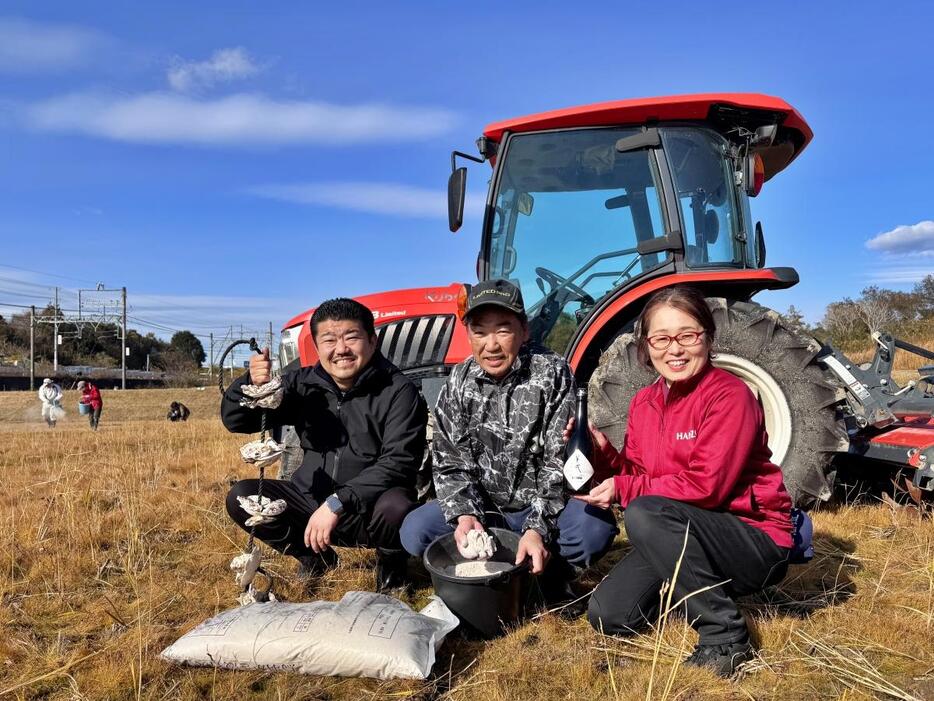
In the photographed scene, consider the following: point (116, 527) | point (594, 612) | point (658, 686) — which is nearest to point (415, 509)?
point (594, 612)

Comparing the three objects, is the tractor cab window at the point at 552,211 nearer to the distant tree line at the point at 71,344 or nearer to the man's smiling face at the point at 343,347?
the man's smiling face at the point at 343,347

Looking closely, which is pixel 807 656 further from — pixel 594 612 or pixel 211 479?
pixel 211 479

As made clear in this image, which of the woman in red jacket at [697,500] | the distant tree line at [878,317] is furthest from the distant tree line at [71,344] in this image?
the woman in red jacket at [697,500]

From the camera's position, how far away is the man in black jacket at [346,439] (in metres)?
2.97

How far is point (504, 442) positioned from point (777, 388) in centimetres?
207

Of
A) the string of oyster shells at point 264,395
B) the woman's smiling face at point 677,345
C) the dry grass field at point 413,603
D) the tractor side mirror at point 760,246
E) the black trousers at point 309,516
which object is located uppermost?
the tractor side mirror at point 760,246

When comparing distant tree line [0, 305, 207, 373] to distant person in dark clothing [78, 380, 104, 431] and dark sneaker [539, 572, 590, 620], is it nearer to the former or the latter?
distant person in dark clothing [78, 380, 104, 431]

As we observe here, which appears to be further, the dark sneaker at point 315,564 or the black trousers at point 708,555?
the dark sneaker at point 315,564

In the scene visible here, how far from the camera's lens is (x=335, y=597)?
3.06 metres

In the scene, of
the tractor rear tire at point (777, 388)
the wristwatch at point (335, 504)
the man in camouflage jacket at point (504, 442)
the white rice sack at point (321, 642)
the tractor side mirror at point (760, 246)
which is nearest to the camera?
the white rice sack at point (321, 642)

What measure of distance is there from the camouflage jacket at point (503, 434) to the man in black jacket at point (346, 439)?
23 cm

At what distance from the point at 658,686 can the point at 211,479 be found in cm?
447

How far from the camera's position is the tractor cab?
14.5ft

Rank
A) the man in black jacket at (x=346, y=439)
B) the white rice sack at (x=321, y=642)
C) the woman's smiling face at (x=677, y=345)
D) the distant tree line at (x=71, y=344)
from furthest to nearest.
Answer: the distant tree line at (x=71, y=344) → the man in black jacket at (x=346, y=439) → the woman's smiling face at (x=677, y=345) → the white rice sack at (x=321, y=642)
